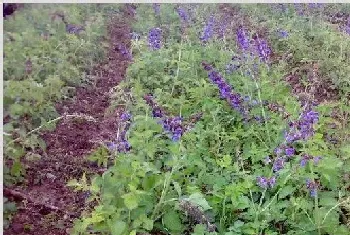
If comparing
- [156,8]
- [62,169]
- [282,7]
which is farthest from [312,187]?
[282,7]

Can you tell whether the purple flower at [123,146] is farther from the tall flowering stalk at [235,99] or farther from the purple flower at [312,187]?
the tall flowering stalk at [235,99]

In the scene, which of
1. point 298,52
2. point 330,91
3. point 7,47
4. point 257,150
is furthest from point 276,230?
point 298,52

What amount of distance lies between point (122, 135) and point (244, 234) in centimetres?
101

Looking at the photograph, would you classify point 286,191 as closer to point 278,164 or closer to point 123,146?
point 278,164

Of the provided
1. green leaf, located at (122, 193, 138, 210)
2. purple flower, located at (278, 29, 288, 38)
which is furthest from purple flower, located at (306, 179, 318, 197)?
purple flower, located at (278, 29, 288, 38)

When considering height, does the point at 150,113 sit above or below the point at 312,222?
above

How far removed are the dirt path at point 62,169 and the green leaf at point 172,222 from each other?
1.77 feet

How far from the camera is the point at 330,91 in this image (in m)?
5.30

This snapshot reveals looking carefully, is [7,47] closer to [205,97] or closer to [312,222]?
[205,97]

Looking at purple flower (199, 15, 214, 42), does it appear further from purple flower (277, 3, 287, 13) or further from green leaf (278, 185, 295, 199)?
green leaf (278, 185, 295, 199)

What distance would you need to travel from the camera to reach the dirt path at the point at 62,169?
3.16 m

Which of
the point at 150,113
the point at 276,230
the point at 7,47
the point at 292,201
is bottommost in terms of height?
the point at 276,230

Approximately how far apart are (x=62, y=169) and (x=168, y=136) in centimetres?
96

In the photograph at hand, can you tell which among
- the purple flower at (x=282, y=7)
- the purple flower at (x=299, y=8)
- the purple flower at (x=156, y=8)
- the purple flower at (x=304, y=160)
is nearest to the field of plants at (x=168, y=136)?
the purple flower at (x=304, y=160)
